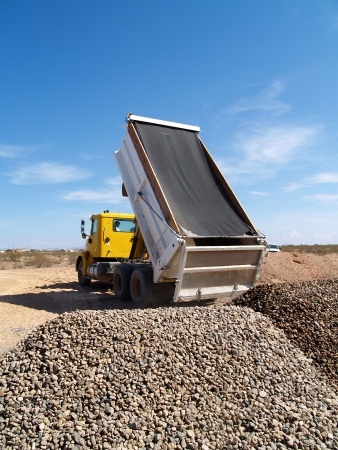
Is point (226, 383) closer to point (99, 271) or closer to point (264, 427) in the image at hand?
point (264, 427)


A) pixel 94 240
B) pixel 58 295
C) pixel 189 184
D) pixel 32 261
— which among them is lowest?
pixel 32 261

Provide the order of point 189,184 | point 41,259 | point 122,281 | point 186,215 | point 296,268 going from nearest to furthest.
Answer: point 186,215, point 189,184, point 122,281, point 296,268, point 41,259

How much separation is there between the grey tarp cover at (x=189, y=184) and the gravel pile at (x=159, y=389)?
2.87 metres

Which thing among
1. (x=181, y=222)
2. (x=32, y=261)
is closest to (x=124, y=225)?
(x=181, y=222)

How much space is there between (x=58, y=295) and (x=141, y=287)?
3.71 metres

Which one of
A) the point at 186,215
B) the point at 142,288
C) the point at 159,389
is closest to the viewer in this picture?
the point at 159,389

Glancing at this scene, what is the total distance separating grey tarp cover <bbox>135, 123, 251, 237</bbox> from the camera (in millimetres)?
8375

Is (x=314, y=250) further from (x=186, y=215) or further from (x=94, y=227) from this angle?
(x=186, y=215)

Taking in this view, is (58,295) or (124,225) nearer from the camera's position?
(58,295)

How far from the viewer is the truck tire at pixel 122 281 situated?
386 inches

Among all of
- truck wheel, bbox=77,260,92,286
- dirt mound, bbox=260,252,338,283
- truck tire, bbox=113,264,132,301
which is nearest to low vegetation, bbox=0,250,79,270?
Answer: truck wheel, bbox=77,260,92,286

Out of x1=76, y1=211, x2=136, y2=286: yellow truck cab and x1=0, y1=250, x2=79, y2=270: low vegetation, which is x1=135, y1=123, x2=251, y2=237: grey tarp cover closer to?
x1=76, y1=211, x2=136, y2=286: yellow truck cab

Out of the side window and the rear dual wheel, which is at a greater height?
the side window

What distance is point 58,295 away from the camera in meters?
11.7
